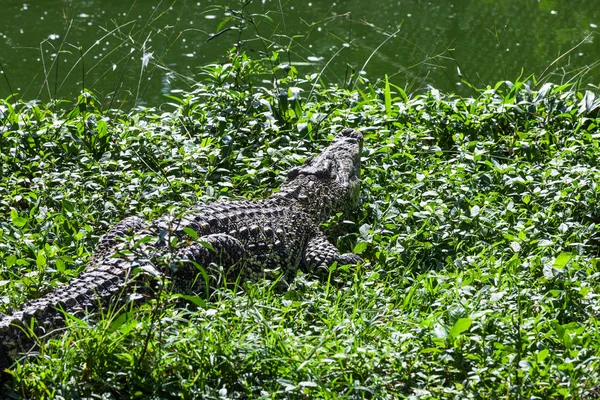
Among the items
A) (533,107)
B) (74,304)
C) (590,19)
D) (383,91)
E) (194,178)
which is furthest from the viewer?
(590,19)

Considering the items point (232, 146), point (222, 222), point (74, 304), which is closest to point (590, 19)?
point (232, 146)

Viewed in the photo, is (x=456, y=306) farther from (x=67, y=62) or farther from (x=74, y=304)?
(x=67, y=62)

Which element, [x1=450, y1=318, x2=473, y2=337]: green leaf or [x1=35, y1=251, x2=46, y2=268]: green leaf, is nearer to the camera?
[x1=450, y1=318, x2=473, y2=337]: green leaf

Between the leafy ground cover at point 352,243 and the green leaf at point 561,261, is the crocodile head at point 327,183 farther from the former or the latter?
the green leaf at point 561,261

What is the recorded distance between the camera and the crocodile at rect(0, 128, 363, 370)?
3.23 metres

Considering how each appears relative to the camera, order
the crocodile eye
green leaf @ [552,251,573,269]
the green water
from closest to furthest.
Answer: green leaf @ [552,251,573,269], the crocodile eye, the green water

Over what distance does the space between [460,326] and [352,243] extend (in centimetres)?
155

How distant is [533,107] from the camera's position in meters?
5.87

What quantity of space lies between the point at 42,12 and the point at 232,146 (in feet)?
25.3

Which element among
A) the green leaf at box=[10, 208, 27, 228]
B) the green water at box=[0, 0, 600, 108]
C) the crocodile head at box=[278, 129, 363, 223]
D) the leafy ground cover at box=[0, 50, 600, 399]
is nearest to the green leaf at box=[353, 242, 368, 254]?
the leafy ground cover at box=[0, 50, 600, 399]

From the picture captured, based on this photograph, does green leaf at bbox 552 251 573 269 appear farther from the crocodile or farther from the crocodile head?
the crocodile head

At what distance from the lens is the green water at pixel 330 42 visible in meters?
8.79

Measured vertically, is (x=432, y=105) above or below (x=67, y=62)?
above

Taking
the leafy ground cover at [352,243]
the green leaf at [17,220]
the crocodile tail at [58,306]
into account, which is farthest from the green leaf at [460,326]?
the green leaf at [17,220]
